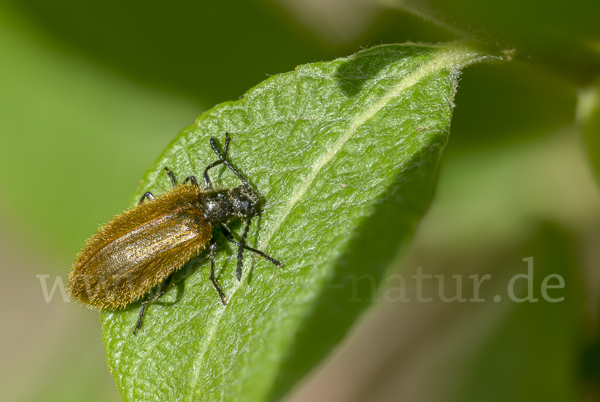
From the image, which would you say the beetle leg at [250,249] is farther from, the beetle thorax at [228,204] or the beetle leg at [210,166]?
the beetle leg at [210,166]

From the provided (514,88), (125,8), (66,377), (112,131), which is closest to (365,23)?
(514,88)

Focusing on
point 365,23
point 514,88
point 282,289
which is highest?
point 365,23

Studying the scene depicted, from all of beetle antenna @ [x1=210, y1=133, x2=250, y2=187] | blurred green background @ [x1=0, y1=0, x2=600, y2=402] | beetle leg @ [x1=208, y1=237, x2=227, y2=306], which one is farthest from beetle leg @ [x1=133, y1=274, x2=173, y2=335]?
blurred green background @ [x1=0, y1=0, x2=600, y2=402]

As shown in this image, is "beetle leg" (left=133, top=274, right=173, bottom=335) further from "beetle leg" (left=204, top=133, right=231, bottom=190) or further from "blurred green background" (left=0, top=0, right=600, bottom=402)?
"blurred green background" (left=0, top=0, right=600, bottom=402)

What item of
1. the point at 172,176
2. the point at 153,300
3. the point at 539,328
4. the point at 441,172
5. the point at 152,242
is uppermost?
the point at 441,172

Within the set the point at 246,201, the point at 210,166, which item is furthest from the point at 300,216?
the point at 210,166

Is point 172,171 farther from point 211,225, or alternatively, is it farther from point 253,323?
point 253,323

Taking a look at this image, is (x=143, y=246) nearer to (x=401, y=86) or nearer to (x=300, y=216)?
(x=300, y=216)
